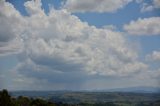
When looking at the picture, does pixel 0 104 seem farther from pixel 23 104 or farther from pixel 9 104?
pixel 23 104

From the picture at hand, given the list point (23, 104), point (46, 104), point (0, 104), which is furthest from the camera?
point (23, 104)

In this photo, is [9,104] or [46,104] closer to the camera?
[9,104]

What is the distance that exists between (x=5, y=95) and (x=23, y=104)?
37.5 m

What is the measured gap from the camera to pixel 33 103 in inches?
5541

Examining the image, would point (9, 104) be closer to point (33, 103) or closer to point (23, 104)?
point (33, 103)

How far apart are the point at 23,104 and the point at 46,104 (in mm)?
30783

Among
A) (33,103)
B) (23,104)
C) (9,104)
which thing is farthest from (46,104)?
(23,104)

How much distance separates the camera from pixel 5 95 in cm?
13112

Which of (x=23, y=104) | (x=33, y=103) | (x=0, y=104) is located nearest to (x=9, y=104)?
(x=0, y=104)

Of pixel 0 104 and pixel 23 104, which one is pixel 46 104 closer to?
pixel 0 104

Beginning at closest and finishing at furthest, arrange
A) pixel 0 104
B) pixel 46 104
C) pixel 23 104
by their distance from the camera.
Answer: pixel 0 104 → pixel 46 104 → pixel 23 104

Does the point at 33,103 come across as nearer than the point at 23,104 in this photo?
Yes

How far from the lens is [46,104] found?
460ft

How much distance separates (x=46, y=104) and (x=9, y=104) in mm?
15407
